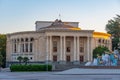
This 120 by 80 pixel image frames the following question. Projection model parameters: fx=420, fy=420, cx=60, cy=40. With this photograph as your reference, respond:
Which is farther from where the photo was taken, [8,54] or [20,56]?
[8,54]

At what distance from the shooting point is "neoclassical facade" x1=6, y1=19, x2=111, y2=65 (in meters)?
91.7

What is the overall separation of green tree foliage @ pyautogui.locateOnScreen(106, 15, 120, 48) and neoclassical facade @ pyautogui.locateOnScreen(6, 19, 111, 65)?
704 centimetres

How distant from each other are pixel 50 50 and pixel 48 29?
4.87 metres

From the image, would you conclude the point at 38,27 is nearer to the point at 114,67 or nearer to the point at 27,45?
the point at 27,45

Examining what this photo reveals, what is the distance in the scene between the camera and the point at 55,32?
91.6 m

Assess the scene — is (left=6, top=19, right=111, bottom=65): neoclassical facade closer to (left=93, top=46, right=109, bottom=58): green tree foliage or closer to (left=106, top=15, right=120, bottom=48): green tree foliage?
(left=93, top=46, right=109, bottom=58): green tree foliage

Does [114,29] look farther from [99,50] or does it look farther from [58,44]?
[58,44]

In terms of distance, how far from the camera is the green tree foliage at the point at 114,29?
103688mm

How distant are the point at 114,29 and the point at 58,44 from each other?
61.5ft

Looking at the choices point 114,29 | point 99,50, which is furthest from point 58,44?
point 114,29

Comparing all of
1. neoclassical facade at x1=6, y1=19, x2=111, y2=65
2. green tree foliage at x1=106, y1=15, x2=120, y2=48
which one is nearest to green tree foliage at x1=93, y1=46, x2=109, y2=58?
neoclassical facade at x1=6, y1=19, x2=111, y2=65

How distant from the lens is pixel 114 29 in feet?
345

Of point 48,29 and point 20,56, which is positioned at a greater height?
point 48,29

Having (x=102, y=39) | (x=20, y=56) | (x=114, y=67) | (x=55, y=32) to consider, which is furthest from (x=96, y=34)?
(x=114, y=67)
